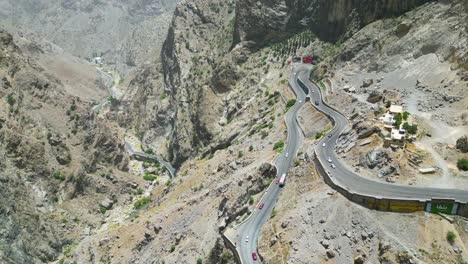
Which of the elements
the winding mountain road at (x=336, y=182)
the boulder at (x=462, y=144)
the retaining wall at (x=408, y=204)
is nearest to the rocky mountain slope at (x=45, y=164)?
the winding mountain road at (x=336, y=182)

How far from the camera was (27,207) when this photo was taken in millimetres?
87938

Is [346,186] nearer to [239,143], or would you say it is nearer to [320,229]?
[320,229]

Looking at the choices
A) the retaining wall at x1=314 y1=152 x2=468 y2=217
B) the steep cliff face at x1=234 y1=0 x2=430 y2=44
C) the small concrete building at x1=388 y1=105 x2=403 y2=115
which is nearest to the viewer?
the retaining wall at x1=314 y1=152 x2=468 y2=217

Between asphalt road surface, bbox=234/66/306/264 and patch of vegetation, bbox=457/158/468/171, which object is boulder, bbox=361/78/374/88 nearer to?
asphalt road surface, bbox=234/66/306/264

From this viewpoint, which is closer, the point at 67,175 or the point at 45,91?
the point at 67,175

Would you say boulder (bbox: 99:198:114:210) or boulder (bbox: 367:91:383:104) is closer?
boulder (bbox: 367:91:383:104)

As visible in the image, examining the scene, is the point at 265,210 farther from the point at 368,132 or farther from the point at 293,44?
the point at 293,44

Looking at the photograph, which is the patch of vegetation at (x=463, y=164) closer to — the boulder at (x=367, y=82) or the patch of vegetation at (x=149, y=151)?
the boulder at (x=367, y=82)

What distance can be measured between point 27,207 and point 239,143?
3949 cm

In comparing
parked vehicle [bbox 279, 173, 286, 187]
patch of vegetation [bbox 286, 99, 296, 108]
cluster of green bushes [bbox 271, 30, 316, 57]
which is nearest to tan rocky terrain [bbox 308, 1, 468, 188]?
patch of vegetation [bbox 286, 99, 296, 108]

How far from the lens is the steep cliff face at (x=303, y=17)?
96.9 m

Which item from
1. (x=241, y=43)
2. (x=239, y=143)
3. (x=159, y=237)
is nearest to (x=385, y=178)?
(x=159, y=237)

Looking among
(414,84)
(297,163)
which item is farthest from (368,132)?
(414,84)

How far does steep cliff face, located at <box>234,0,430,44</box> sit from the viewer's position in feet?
318
